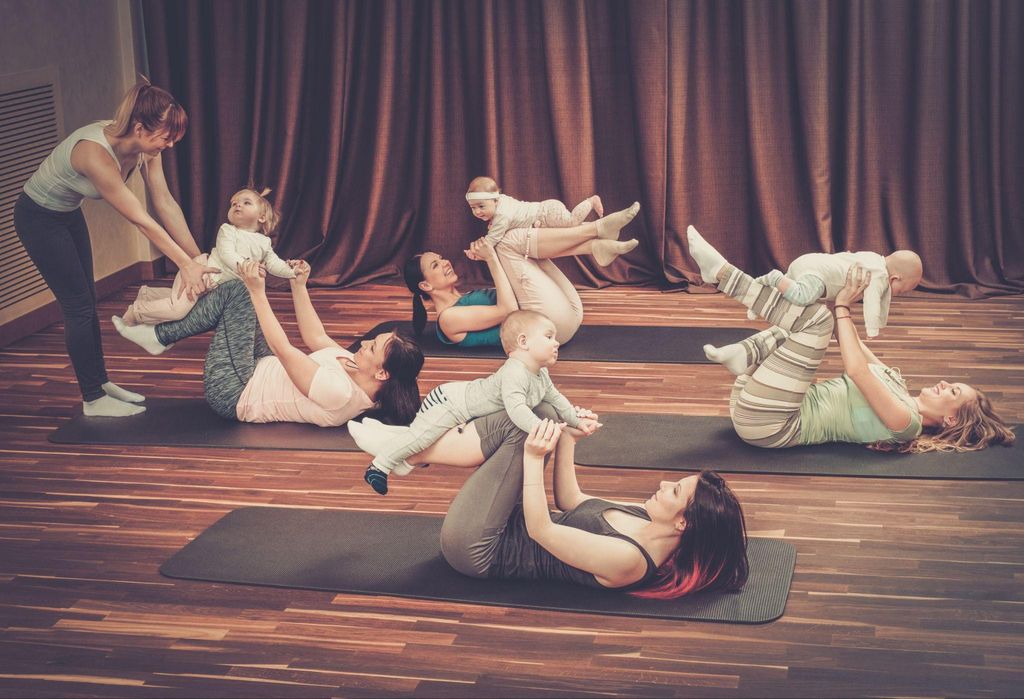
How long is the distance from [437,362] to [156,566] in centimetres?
195

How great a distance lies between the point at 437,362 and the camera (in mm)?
5285

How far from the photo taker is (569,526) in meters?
3.23

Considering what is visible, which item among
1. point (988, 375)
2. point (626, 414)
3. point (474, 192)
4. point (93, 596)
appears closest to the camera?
point (93, 596)

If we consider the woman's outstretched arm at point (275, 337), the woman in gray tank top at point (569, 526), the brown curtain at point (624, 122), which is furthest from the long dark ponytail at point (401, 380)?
the brown curtain at point (624, 122)

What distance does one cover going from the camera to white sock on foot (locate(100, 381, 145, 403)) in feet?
15.8

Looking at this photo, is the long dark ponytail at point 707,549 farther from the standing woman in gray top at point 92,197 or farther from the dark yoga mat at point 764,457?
the standing woman in gray top at point 92,197

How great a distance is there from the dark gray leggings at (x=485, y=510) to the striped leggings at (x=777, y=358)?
1.15 meters

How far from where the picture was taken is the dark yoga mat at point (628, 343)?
17.5 ft

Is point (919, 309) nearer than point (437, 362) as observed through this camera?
No

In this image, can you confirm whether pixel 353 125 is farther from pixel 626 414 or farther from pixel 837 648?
pixel 837 648

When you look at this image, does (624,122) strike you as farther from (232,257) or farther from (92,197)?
(92,197)

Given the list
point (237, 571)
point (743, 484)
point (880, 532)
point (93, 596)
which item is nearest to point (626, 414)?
point (743, 484)

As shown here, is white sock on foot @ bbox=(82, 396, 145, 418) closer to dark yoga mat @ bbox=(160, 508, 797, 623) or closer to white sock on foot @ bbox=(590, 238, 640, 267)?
dark yoga mat @ bbox=(160, 508, 797, 623)

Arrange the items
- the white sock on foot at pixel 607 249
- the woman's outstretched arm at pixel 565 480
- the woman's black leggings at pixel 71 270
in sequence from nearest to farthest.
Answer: the woman's outstretched arm at pixel 565 480
the woman's black leggings at pixel 71 270
the white sock on foot at pixel 607 249
